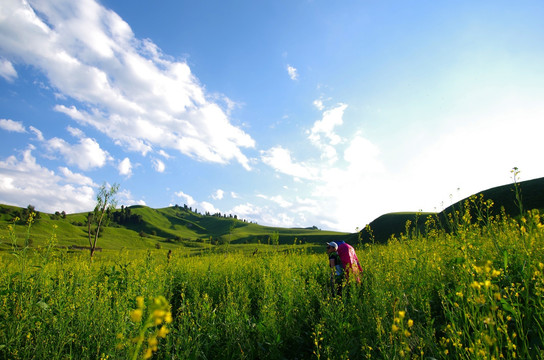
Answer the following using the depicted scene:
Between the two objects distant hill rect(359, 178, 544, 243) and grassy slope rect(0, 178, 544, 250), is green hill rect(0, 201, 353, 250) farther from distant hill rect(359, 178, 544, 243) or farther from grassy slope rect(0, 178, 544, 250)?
distant hill rect(359, 178, 544, 243)

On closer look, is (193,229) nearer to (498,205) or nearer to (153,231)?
(153,231)

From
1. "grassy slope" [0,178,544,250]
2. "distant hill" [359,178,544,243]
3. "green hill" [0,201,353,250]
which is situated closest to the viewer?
"distant hill" [359,178,544,243]

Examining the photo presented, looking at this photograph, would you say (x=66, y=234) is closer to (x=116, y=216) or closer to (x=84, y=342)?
(x=116, y=216)

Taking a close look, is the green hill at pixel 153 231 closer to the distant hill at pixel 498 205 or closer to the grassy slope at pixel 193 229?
the grassy slope at pixel 193 229

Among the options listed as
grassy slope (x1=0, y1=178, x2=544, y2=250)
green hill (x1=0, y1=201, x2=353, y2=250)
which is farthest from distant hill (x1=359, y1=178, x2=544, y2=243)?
green hill (x1=0, y1=201, x2=353, y2=250)

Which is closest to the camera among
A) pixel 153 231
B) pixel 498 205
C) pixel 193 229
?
pixel 498 205

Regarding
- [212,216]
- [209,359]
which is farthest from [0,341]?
[212,216]

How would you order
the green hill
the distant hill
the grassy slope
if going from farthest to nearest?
1. the green hill
2. the grassy slope
3. the distant hill

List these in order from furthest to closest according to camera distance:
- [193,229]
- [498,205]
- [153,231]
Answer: [193,229] → [153,231] → [498,205]

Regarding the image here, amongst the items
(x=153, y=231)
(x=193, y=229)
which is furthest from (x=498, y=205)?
(x=193, y=229)

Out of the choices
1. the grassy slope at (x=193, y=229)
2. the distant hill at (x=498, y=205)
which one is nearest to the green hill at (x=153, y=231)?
the grassy slope at (x=193, y=229)

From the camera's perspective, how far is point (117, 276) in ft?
21.6

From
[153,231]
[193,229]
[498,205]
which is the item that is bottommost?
[153,231]

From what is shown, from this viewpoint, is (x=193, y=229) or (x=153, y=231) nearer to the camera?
(x=153, y=231)
